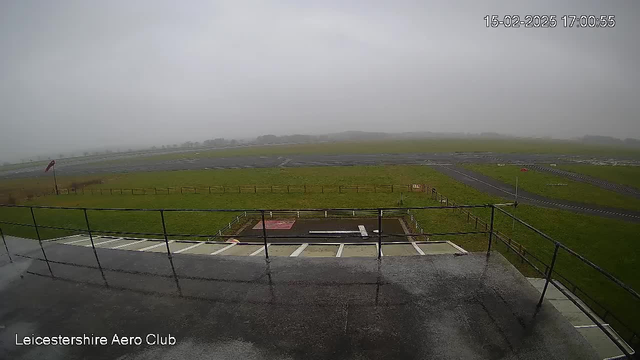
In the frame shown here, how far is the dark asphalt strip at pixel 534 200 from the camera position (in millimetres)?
21375

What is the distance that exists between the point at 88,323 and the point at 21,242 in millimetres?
5957

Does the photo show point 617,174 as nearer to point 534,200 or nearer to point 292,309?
point 534,200

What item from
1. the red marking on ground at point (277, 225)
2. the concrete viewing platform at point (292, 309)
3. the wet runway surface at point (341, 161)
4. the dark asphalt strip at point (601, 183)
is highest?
the concrete viewing platform at point (292, 309)

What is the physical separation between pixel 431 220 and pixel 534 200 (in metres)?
A: 14.4

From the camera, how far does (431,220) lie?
62.6ft

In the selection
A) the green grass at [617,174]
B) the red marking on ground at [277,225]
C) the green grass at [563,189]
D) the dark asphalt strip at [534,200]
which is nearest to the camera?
the red marking on ground at [277,225]

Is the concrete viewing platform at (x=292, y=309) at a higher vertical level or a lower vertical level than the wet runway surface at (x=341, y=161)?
higher

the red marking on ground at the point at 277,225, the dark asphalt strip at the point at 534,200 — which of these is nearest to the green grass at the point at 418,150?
the dark asphalt strip at the point at 534,200

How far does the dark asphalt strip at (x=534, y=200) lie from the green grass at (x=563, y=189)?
4.86ft

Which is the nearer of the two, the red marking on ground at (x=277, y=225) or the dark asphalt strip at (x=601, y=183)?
the red marking on ground at (x=277, y=225)

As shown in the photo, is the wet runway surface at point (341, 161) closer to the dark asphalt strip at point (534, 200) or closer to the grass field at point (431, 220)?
the dark asphalt strip at point (534, 200)

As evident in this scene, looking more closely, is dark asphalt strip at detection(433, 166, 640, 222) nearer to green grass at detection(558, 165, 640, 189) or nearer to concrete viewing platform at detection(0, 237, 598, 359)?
green grass at detection(558, 165, 640, 189)

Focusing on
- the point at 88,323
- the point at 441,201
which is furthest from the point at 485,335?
the point at 441,201

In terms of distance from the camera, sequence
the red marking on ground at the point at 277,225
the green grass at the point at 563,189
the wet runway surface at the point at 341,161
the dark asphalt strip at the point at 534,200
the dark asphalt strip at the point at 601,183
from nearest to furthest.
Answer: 1. the red marking on ground at the point at 277,225
2. the dark asphalt strip at the point at 534,200
3. the green grass at the point at 563,189
4. the dark asphalt strip at the point at 601,183
5. the wet runway surface at the point at 341,161
